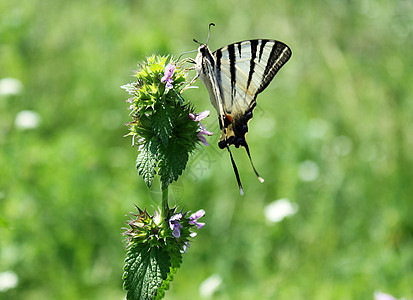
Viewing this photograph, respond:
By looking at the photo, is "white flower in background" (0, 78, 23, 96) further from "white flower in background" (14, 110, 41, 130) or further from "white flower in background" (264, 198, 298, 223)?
"white flower in background" (264, 198, 298, 223)

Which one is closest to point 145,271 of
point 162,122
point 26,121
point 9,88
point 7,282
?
point 162,122

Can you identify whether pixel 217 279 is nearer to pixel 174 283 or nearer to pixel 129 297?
pixel 174 283

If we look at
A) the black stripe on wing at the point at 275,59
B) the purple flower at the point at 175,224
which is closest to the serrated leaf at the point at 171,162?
the purple flower at the point at 175,224

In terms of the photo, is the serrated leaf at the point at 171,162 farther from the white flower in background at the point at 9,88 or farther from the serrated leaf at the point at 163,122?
the white flower in background at the point at 9,88

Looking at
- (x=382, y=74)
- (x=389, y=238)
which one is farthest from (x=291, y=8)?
(x=389, y=238)

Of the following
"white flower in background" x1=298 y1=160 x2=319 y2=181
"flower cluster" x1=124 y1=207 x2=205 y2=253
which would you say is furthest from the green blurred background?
"flower cluster" x1=124 y1=207 x2=205 y2=253

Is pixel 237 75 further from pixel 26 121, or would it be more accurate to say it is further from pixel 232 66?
pixel 26 121
